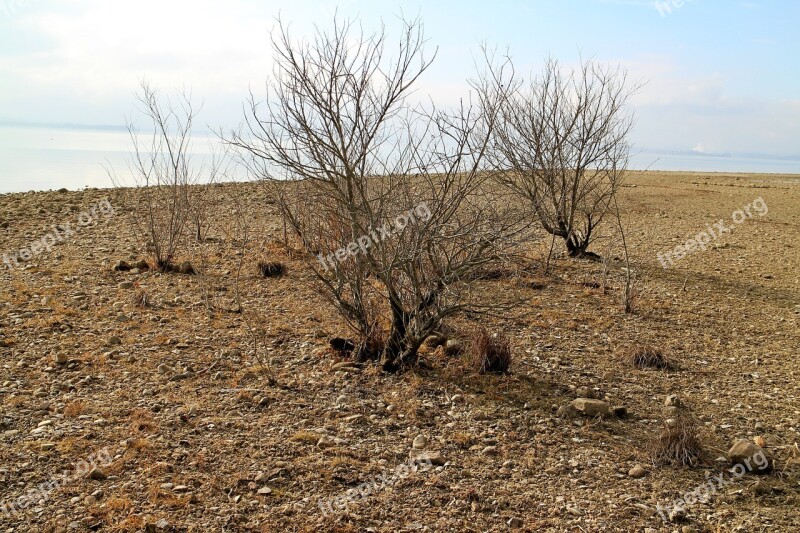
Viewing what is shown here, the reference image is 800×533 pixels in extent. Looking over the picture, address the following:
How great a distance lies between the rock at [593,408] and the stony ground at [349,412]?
10 centimetres

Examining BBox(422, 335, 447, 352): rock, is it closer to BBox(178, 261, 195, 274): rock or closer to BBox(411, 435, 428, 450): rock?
BBox(411, 435, 428, 450): rock

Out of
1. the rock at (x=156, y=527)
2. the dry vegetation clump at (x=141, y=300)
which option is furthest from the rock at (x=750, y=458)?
the dry vegetation clump at (x=141, y=300)

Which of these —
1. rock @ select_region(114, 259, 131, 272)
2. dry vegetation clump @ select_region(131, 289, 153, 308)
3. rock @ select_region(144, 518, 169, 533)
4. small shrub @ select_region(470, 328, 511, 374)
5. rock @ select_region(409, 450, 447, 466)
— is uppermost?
rock @ select_region(114, 259, 131, 272)

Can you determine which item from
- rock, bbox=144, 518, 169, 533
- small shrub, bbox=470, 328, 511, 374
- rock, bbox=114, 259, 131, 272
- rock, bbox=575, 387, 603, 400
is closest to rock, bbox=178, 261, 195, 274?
rock, bbox=114, 259, 131, 272

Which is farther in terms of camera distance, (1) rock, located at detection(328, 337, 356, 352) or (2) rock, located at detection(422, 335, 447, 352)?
(2) rock, located at detection(422, 335, 447, 352)

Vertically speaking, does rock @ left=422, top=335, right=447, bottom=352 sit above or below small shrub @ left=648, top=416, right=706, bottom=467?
above

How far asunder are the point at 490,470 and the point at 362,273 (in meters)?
2.14

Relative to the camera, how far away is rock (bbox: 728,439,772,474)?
4.12m

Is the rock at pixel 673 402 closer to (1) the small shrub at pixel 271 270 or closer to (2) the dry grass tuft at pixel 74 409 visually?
(2) the dry grass tuft at pixel 74 409

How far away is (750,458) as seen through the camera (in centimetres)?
414

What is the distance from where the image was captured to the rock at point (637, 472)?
13.3 ft

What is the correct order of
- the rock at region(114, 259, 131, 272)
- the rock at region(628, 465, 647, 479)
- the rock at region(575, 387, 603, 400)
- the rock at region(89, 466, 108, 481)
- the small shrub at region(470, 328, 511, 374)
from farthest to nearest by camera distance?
the rock at region(114, 259, 131, 272), the small shrub at region(470, 328, 511, 374), the rock at region(575, 387, 603, 400), the rock at region(628, 465, 647, 479), the rock at region(89, 466, 108, 481)

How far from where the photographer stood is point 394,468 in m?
4.07

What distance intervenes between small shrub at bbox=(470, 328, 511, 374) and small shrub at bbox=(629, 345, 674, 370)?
1212mm
